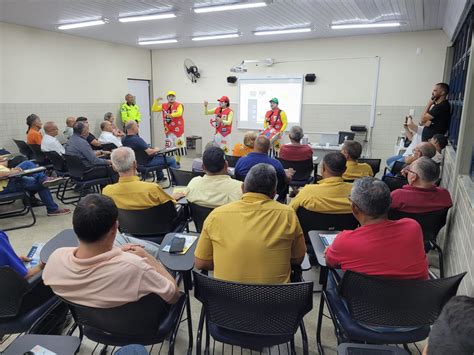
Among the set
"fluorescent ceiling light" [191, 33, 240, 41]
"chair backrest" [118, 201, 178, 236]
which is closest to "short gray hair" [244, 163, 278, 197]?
"chair backrest" [118, 201, 178, 236]

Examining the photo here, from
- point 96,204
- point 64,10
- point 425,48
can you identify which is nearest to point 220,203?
point 96,204

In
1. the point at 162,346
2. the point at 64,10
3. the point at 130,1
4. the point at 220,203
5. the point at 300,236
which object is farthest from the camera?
the point at 64,10

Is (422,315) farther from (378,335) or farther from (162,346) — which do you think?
(162,346)

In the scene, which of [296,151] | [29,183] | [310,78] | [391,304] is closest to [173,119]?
[310,78]

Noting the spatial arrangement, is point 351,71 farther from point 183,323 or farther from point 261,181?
point 183,323

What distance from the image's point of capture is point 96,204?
4.58 feet

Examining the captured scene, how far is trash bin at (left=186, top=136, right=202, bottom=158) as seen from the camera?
906 cm

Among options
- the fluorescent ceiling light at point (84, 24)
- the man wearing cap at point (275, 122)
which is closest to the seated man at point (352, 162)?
the man wearing cap at point (275, 122)

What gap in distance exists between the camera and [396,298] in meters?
1.43

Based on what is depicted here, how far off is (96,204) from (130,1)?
165 inches

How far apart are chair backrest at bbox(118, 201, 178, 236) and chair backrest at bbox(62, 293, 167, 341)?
39.4 inches

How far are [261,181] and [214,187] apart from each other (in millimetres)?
842

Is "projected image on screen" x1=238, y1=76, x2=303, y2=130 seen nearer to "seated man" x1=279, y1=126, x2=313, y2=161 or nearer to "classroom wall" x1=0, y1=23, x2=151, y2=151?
"classroom wall" x1=0, y1=23, x2=151, y2=151

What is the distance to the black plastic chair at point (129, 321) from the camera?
4.58ft
